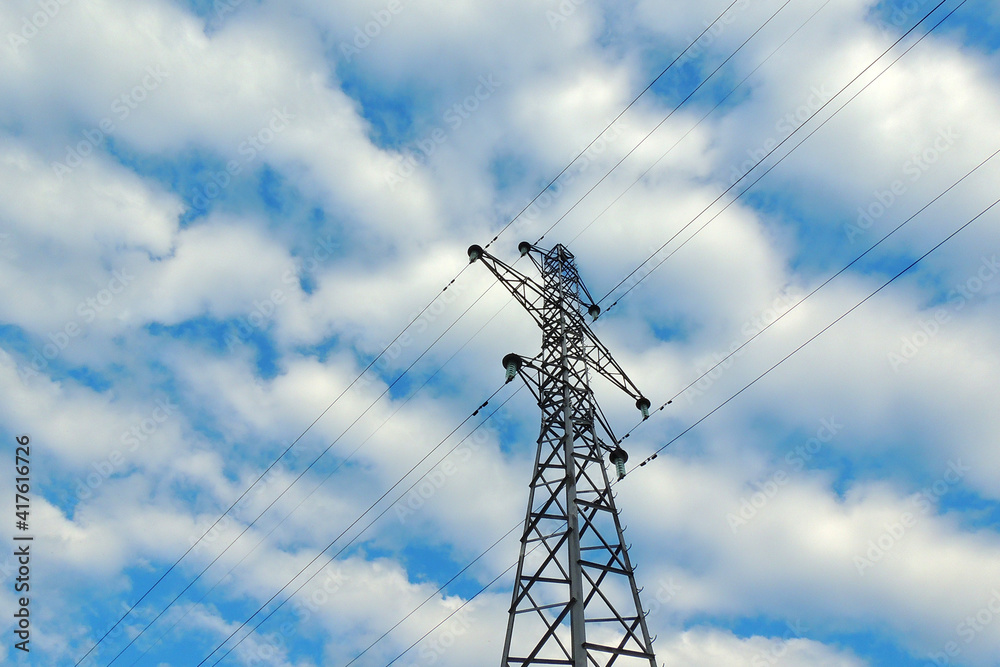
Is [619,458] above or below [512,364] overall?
below

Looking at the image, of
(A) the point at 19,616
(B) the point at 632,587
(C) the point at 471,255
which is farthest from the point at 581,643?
(A) the point at 19,616

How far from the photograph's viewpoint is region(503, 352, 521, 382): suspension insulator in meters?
15.5

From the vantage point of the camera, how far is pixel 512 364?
15656mm

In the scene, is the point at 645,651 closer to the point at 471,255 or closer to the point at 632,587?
the point at 632,587

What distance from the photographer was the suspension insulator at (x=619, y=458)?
15000 mm

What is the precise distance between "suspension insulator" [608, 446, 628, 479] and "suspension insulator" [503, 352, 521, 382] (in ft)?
10.5

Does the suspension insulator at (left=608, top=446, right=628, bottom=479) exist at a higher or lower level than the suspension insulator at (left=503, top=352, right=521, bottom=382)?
lower

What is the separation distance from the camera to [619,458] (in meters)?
15.1

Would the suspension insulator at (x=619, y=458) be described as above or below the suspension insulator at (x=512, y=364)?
below

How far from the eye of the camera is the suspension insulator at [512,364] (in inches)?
612

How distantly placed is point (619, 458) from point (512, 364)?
361 centimetres

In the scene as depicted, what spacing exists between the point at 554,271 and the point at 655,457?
262 inches

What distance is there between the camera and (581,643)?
33.8ft

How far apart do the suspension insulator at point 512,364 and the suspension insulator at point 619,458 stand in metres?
3.20
